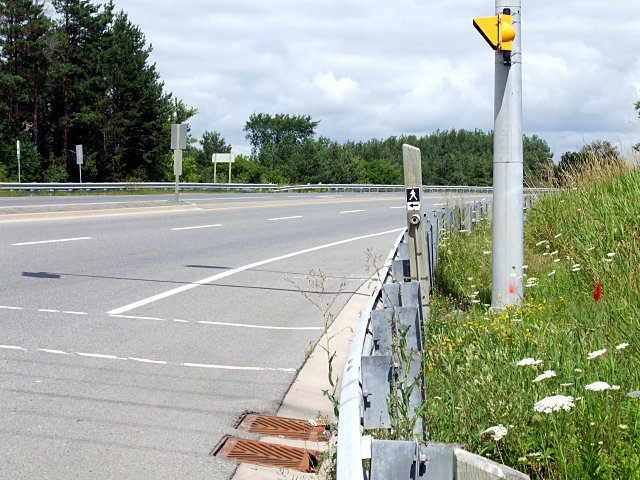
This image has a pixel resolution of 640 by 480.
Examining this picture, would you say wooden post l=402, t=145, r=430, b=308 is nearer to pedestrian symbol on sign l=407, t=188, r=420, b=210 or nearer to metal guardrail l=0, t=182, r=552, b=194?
pedestrian symbol on sign l=407, t=188, r=420, b=210

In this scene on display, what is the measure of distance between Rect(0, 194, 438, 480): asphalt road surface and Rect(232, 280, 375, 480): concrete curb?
3.7 inches

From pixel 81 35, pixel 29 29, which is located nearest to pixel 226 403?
pixel 29 29

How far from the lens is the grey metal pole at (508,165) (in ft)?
A: 24.4

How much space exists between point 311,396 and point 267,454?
118cm

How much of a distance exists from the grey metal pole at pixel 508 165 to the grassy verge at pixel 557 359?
0.38 metres

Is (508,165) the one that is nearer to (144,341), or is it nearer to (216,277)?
(144,341)

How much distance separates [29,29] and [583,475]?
57.2 metres

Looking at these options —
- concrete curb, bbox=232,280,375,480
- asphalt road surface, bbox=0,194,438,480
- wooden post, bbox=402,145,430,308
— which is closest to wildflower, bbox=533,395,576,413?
concrete curb, bbox=232,280,375,480

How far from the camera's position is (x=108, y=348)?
22.3 ft

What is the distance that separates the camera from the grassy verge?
354 cm

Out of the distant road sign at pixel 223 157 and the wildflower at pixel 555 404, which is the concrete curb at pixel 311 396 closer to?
the wildflower at pixel 555 404

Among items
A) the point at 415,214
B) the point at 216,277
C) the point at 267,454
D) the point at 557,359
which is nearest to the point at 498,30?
the point at 415,214

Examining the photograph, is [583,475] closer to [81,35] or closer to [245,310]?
[245,310]

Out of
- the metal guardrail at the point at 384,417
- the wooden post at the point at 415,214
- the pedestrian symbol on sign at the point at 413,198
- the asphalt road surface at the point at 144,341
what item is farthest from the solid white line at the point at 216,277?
the metal guardrail at the point at 384,417
